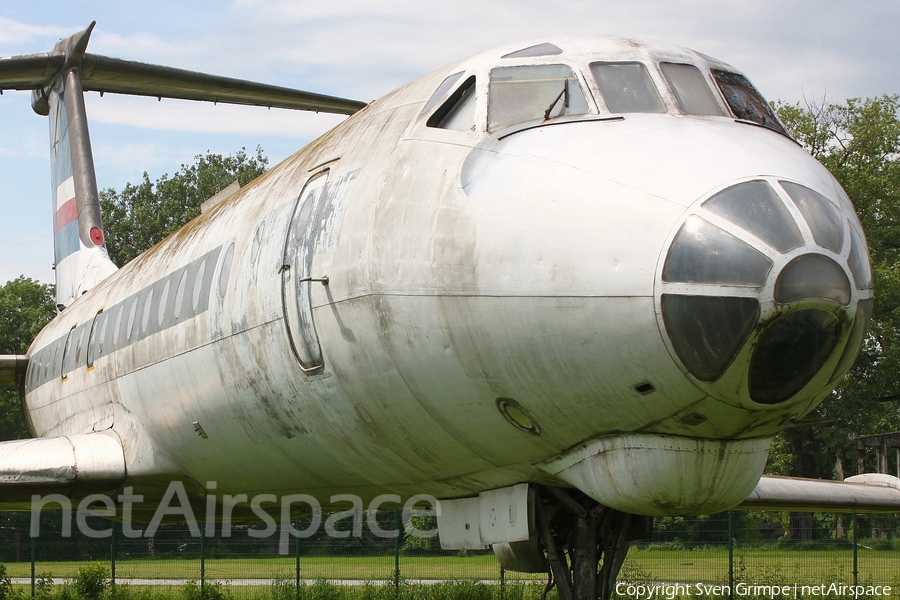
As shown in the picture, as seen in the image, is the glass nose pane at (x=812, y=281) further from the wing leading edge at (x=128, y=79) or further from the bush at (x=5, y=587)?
the wing leading edge at (x=128, y=79)

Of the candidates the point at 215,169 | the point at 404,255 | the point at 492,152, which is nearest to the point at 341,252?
the point at 404,255

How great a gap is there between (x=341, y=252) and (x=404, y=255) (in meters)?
0.67

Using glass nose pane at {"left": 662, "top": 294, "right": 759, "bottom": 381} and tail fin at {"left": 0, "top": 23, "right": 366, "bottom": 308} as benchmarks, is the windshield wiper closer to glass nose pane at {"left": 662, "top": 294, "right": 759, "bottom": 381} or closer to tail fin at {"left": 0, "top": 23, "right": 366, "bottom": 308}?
glass nose pane at {"left": 662, "top": 294, "right": 759, "bottom": 381}

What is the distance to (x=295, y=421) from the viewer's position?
719 cm

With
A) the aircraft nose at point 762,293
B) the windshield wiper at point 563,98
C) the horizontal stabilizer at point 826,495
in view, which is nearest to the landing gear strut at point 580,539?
the aircraft nose at point 762,293

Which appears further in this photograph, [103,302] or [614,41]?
[103,302]

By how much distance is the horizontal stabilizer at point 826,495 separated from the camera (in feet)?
33.0

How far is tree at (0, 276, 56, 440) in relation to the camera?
46.5 meters

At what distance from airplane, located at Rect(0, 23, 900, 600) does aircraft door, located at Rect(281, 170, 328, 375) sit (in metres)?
0.03

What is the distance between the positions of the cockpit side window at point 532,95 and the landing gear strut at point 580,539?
7.01 feet

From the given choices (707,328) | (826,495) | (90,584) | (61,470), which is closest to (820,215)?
(707,328)

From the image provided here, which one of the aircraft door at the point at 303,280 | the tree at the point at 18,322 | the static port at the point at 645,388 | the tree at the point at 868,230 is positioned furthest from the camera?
the tree at the point at 18,322

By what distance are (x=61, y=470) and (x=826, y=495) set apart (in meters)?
7.40

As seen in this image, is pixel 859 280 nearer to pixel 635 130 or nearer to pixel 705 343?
pixel 705 343
